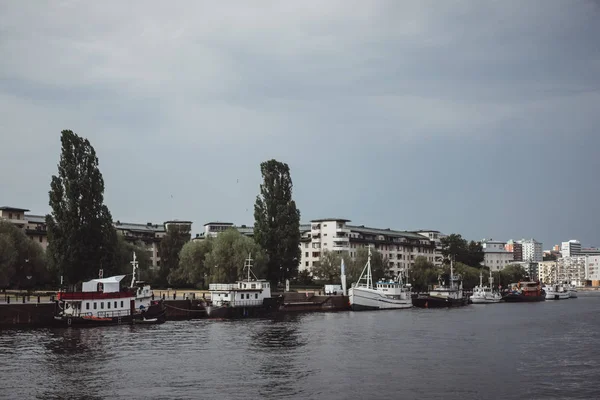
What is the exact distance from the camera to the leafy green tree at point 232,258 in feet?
408

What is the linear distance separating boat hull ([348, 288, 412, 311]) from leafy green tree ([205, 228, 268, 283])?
18.5 metres

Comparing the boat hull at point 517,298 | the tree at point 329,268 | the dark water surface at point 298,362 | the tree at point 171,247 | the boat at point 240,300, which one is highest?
the tree at point 171,247

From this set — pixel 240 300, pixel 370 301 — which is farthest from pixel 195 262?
pixel 370 301

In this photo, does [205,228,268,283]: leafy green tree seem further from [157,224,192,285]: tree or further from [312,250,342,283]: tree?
[312,250,342,283]: tree

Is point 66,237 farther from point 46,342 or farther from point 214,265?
point 214,265

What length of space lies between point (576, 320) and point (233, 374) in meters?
75.6

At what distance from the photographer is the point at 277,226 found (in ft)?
415

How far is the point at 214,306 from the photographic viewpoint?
332ft

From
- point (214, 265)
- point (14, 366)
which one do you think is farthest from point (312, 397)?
point (214, 265)

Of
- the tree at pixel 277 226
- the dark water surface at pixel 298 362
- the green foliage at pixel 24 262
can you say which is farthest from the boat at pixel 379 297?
the green foliage at pixel 24 262

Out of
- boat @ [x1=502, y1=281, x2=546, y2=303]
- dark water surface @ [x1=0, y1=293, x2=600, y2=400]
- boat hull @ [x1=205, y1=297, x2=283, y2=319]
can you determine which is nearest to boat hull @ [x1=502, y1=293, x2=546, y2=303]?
boat @ [x1=502, y1=281, x2=546, y2=303]

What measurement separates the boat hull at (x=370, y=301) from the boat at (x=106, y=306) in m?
45.3

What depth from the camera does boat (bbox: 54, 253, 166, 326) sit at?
81.7m

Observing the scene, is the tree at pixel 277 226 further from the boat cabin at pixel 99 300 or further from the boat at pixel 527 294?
the boat at pixel 527 294
